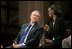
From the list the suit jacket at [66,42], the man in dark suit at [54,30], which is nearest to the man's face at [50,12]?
the man in dark suit at [54,30]

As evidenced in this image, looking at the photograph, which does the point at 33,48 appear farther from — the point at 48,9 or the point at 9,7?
the point at 9,7

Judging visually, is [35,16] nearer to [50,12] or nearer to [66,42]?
A: [50,12]

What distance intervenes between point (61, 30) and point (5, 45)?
0.35 metres

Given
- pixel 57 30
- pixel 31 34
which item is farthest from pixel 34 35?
pixel 57 30

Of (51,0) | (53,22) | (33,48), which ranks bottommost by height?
(33,48)

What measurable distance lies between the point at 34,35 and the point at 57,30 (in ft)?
0.45

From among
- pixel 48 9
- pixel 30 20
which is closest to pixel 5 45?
pixel 30 20

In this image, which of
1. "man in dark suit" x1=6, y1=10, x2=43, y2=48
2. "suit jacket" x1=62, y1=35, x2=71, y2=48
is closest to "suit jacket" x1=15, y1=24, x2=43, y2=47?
"man in dark suit" x1=6, y1=10, x2=43, y2=48

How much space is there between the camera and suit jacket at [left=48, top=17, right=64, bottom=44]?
158cm

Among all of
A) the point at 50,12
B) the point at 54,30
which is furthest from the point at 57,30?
the point at 50,12

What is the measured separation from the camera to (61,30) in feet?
5.28

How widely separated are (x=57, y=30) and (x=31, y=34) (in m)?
0.15

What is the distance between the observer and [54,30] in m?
1.59

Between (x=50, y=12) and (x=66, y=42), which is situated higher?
(x=50, y=12)
